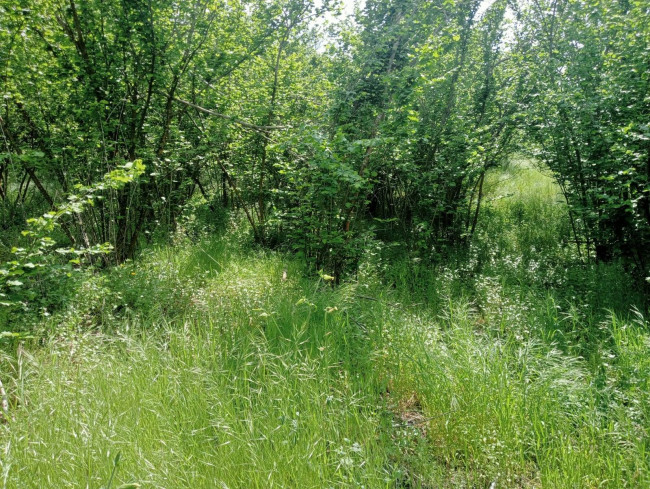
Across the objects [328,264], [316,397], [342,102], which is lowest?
[316,397]

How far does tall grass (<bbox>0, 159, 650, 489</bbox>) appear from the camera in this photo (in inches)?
70.3

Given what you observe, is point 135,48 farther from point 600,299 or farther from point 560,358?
point 600,299

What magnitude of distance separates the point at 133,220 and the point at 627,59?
598 centimetres

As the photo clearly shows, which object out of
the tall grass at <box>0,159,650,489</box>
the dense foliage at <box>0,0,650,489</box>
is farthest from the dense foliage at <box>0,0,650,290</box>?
the tall grass at <box>0,159,650,489</box>

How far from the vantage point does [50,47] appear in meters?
3.93

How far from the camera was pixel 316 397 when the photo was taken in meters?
2.12

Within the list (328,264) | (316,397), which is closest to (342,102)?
(328,264)

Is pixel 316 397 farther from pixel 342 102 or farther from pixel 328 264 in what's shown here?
pixel 342 102

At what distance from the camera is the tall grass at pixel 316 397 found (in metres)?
1.79

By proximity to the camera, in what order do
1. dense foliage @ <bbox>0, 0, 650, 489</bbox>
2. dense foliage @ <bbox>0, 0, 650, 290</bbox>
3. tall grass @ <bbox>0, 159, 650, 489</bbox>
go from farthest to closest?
dense foliage @ <bbox>0, 0, 650, 290</bbox>, dense foliage @ <bbox>0, 0, 650, 489</bbox>, tall grass @ <bbox>0, 159, 650, 489</bbox>

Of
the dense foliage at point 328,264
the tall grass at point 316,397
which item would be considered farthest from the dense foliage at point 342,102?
the tall grass at point 316,397

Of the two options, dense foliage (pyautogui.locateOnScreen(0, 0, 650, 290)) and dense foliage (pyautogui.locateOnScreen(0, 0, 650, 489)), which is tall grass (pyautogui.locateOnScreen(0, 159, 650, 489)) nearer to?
dense foliage (pyautogui.locateOnScreen(0, 0, 650, 489))

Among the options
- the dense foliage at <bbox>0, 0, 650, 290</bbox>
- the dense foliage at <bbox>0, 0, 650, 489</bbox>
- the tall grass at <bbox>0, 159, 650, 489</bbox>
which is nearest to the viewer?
the tall grass at <bbox>0, 159, 650, 489</bbox>

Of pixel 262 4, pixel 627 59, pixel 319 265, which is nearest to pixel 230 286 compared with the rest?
pixel 319 265
